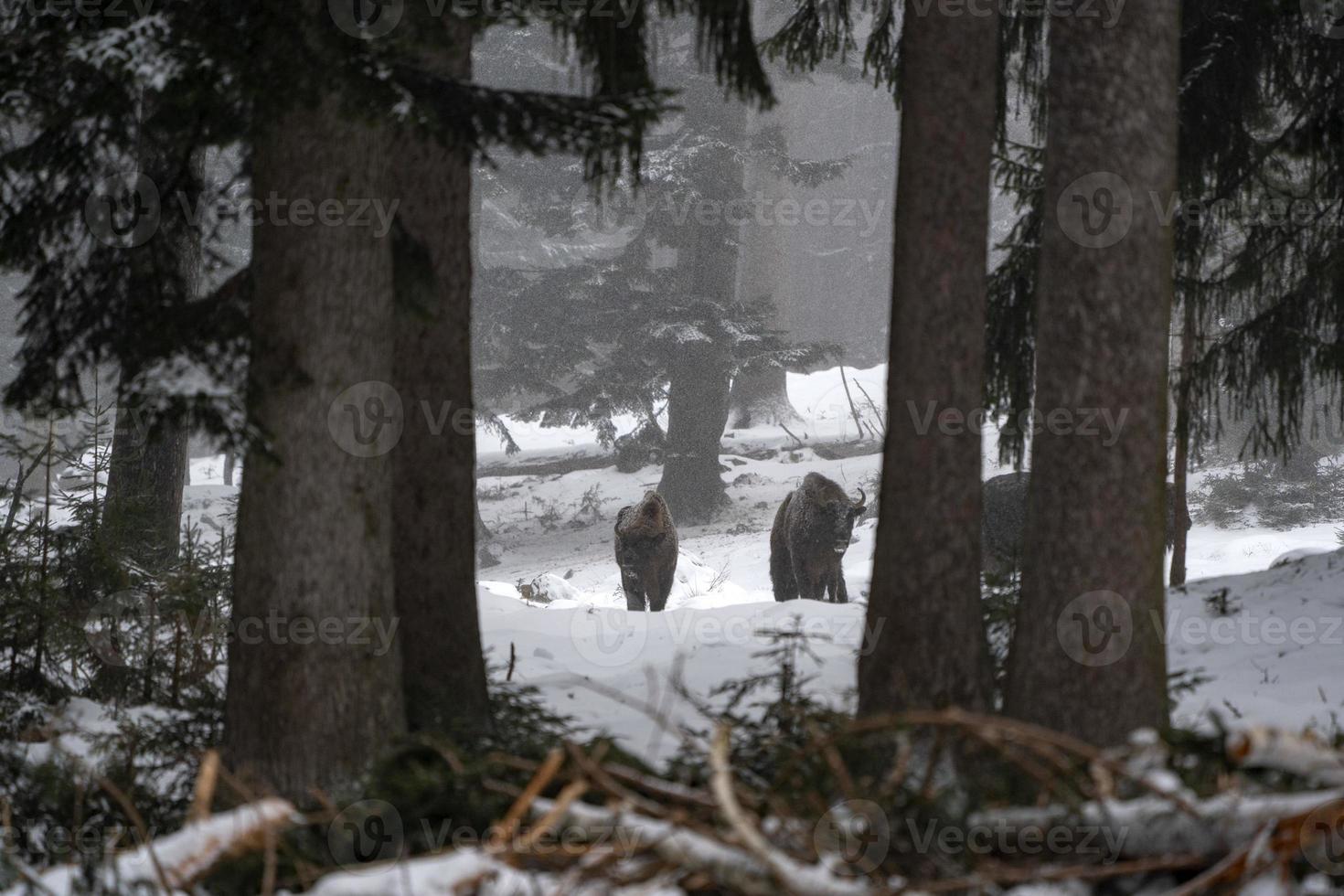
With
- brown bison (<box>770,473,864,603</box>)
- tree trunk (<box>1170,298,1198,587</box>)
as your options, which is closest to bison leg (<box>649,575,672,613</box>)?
brown bison (<box>770,473,864,603</box>)

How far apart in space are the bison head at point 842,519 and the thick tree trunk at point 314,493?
9.57 metres

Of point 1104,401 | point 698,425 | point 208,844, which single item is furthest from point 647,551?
point 698,425

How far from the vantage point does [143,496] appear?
26.5ft

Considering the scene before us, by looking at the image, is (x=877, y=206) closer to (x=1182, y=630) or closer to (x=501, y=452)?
(x=501, y=452)

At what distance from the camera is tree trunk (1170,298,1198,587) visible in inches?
318

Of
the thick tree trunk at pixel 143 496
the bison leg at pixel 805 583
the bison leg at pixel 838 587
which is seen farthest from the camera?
the bison leg at pixel 838 587

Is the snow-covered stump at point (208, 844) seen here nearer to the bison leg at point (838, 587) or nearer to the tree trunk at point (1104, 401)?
the tree trunk at point (1104, 401)

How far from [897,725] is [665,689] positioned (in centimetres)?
518

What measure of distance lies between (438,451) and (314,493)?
1.19 metres

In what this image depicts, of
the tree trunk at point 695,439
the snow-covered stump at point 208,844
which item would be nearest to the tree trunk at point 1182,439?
the snow-covered stump at point 208,844

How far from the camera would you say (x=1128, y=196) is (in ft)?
14.9

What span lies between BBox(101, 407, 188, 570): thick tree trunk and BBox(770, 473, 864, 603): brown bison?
22.4 feet

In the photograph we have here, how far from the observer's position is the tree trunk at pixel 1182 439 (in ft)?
26.5

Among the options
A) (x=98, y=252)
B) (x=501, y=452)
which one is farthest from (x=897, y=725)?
(x=501, y=452)
